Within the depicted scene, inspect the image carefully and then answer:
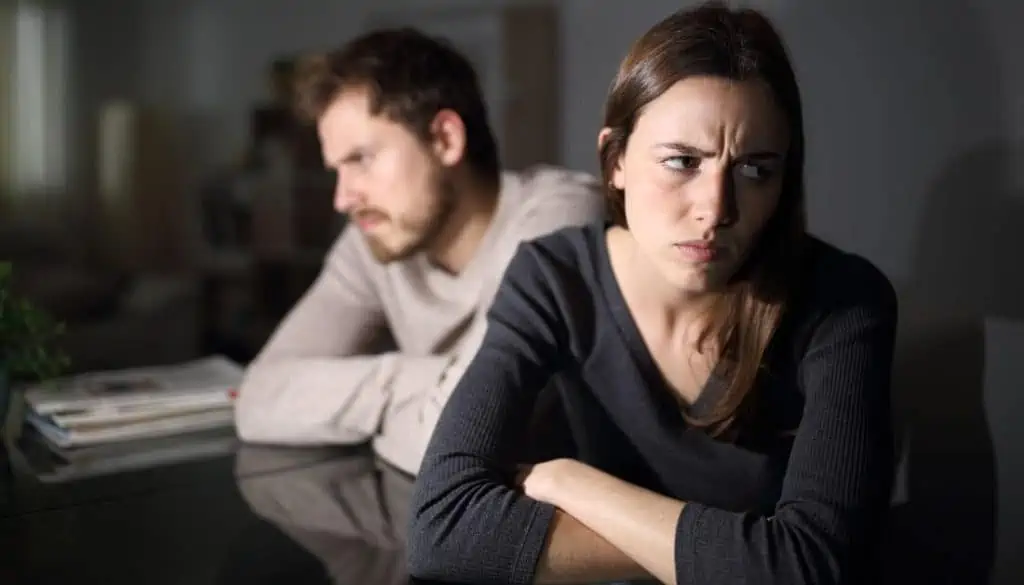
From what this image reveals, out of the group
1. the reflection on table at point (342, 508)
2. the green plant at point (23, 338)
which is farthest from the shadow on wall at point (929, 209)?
the green plant at point (23, 338)

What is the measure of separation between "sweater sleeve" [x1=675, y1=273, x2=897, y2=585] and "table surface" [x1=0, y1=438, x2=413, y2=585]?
11.8 inches

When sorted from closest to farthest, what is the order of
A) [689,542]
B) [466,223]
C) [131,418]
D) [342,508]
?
1. [689,542]
2. [342,508]
3. [466,223]
4. [131,418]

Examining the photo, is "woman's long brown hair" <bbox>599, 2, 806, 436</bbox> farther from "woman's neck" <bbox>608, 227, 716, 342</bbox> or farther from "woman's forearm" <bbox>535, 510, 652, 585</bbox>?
"woman's forearm" <bbox>535, 510, 652, 585</bbox>

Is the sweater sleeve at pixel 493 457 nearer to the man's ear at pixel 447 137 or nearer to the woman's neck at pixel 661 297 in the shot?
the woman's neck at pixel 661 297

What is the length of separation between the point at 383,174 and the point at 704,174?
1.69 feet

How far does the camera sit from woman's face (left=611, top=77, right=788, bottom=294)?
944 millimetres

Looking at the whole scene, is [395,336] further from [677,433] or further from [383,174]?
[677,433]

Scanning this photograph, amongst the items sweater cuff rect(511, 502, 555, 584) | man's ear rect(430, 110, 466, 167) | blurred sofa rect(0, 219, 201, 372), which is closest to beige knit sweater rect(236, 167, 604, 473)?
man's ear rect(430, 110, 466, 167)

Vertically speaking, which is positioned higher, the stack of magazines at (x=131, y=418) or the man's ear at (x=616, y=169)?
the man's ear at (x=616, y=169)

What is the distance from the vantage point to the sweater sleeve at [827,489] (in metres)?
0.88

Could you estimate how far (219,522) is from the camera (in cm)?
118

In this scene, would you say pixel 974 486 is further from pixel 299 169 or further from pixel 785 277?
pixel 299 169

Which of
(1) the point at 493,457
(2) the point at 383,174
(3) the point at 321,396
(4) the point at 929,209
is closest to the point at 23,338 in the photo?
(3) the point at 321,396

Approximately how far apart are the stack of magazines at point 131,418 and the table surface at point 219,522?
0.08m
